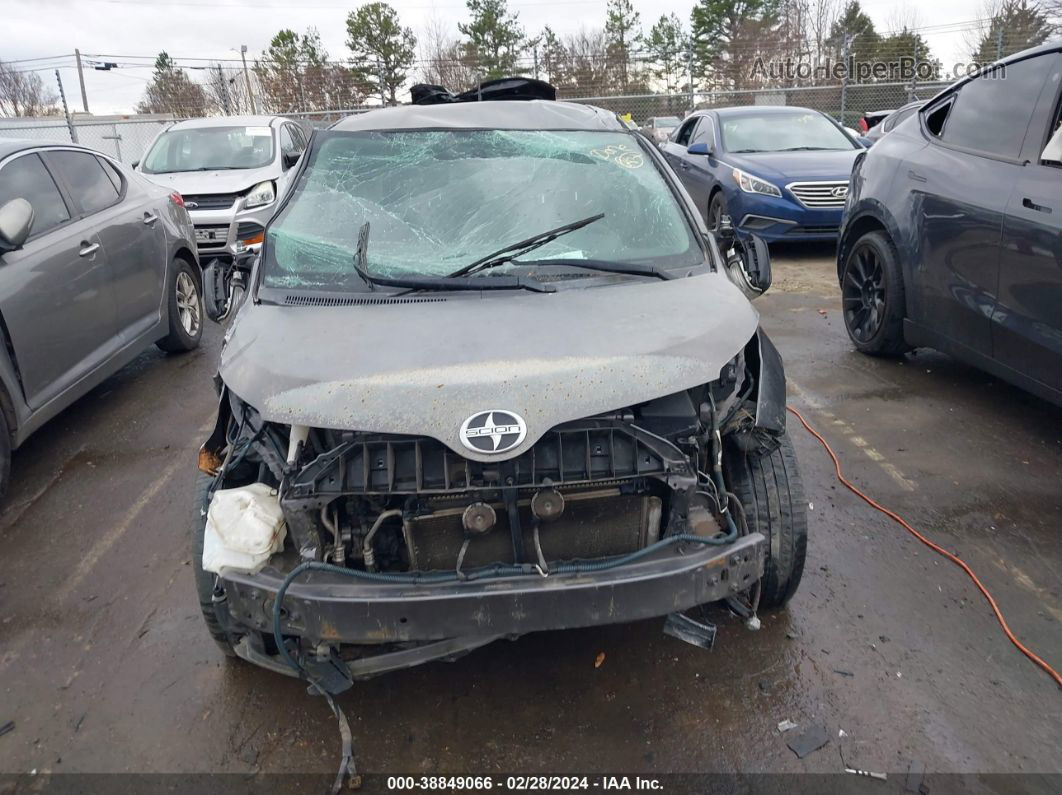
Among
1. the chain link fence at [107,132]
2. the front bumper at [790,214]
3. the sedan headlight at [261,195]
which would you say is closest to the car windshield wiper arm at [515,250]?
the front bumper at [790,214]

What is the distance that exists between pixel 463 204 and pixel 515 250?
0.43 meters

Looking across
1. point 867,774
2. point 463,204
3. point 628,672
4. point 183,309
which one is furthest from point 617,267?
point 183,309

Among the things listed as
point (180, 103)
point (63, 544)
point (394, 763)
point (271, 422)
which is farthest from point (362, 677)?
point (180, 103)

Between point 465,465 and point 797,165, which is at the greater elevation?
point 797,165

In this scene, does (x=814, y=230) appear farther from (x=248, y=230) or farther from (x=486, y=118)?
(x=248, y=230)

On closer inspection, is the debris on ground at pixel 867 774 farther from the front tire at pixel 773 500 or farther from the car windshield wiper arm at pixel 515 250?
the car windshield wiper arm at pixel 515 250

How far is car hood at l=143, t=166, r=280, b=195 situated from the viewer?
8.29 m

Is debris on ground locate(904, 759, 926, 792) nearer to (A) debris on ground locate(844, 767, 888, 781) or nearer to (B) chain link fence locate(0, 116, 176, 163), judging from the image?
(A) debris on ground locate(844, 767, 888, 781)

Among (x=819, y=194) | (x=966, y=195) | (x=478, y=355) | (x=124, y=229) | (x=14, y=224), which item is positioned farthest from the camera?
(x=819, y=194)

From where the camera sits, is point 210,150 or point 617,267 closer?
point 617,267

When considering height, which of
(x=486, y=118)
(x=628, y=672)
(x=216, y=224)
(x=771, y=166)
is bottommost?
(x=628, y=672)

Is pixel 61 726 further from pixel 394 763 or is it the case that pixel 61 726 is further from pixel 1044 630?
pixel 1044 630

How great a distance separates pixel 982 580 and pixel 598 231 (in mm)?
2056

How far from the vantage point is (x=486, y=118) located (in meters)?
3.67
